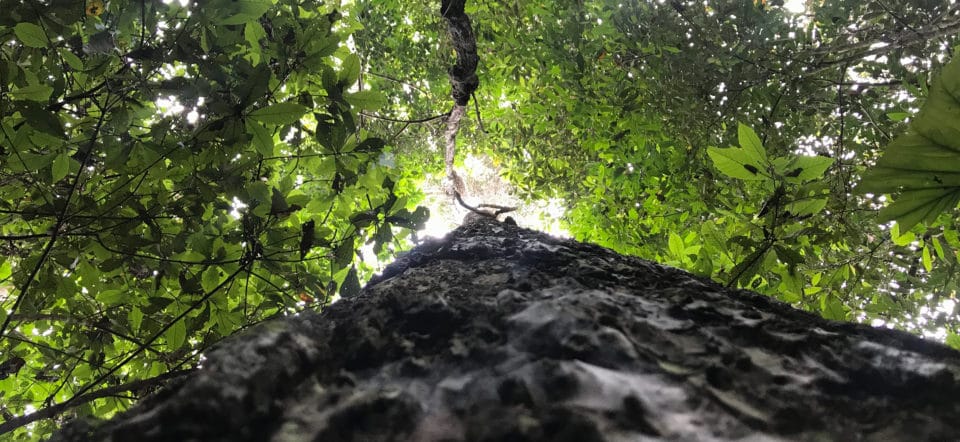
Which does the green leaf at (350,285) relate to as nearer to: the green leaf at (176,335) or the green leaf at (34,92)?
the green leaf at (176,335)

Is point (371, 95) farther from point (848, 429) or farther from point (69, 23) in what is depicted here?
point (848, 429)

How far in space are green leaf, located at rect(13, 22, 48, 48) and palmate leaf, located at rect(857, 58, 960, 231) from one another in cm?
240

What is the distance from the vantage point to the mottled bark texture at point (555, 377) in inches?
21.0

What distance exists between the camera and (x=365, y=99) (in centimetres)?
198

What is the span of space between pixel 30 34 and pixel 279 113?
92 cm

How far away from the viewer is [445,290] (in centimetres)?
93

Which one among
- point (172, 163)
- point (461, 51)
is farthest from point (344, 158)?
point (461, 51)

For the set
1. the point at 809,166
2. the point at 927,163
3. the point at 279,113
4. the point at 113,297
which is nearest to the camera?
the point at 927,163

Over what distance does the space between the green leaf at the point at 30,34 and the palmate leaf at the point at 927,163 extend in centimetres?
240

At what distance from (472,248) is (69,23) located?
1752mm

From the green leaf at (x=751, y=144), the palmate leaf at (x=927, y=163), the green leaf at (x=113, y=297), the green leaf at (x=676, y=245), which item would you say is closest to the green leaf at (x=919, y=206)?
the palmate leaf at (x=927, y=163)

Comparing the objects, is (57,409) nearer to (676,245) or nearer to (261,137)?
(261,137)

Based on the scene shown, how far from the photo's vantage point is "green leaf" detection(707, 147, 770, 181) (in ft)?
4.41

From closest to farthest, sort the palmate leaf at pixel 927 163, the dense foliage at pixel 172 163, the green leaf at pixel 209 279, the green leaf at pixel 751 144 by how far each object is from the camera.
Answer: the palmate leaf at pixel 927 163, the green leaf at pixel 751 144, the dense foliage at pixel 172 163, the green leaf at pixel 209 279
